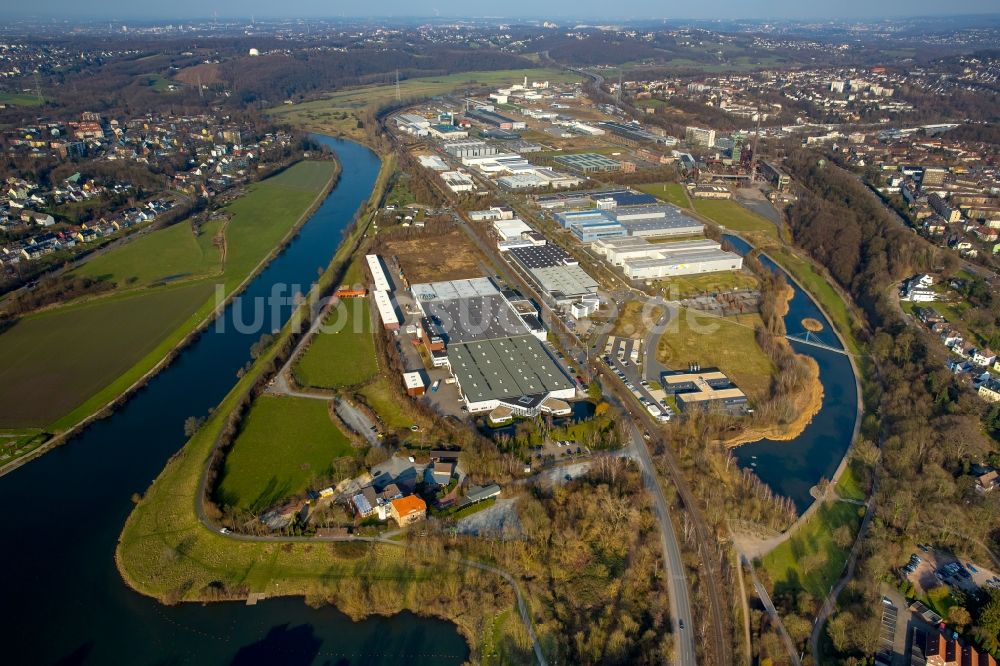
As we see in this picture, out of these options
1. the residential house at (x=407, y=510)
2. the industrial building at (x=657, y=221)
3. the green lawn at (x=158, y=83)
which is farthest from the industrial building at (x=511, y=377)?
the green lawn at (x=158, y=83)

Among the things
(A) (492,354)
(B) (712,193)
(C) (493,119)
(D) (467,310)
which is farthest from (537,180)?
(A) (492,354)

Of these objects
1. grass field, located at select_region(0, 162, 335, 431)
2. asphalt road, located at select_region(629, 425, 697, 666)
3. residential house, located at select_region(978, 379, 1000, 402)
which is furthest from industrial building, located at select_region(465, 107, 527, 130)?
asphalt road, located at select_region(629, 425, 697, 666)

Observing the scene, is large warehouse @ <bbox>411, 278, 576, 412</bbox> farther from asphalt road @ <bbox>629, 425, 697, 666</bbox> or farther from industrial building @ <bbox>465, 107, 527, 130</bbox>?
industrial building @ <bbox>465, 107, 527, 130</bbox>

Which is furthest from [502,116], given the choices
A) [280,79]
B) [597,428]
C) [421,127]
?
[597,428]

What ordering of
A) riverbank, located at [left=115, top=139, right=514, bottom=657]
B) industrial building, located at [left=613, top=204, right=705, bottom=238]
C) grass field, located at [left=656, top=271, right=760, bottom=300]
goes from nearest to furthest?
riverbank, located at [left=115, top=139, right=514, bottom=657]
grass field, located at [left=656, top=271, right=760, bottom=300]
industrial building, located at [left=613, top=204, right=705, bottom=238]

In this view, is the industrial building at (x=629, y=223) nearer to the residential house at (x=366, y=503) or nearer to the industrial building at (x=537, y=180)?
the industrial building at (x=537, y=180)

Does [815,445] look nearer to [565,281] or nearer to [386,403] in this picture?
[565,281]

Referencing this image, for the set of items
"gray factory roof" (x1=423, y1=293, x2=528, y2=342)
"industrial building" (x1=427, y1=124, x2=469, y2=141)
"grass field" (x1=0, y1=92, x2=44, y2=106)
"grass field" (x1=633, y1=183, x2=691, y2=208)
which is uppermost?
"grass field" (x1=0, y1=92, x2=44, y2=106)

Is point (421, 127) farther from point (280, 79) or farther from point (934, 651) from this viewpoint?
point (934, 651)
